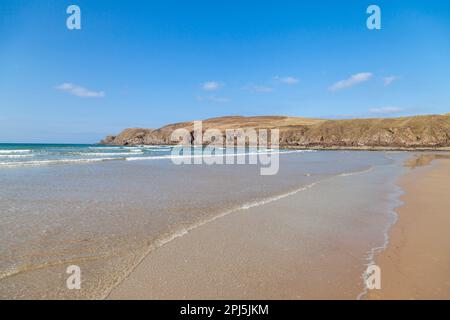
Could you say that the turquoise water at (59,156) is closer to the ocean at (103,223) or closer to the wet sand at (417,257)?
the ocean at (103,223)

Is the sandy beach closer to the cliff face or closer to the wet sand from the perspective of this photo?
the wet sand

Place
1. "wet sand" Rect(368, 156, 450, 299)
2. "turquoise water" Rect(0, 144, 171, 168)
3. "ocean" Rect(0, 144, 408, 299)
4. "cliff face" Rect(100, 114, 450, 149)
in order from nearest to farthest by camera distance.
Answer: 1. "wet sand" Rect(368, 156, 450, 299)
2. "ocean" Rect(0, 144, 408, 299)
3. "turquoise water" Rect(0, 144, 171, 168)
4. "cliff face" Rect(100, 114, 450, 149)

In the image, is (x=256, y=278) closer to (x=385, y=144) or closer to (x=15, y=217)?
(x=15, y=217)

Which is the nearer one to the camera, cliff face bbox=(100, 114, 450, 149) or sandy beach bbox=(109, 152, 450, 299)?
sandy beach bbox=(109, 152, 450, 299)

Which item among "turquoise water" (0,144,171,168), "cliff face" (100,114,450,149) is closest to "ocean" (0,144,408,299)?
"turquoise water" (0,144,171,168)

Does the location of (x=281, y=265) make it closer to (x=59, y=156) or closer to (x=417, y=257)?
(x=417, y=257)

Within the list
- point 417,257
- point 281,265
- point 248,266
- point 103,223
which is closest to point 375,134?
point 417,257

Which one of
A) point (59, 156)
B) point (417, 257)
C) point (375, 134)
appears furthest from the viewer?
point (375, 134)

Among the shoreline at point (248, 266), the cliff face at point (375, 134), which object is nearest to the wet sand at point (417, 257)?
the shoreline at point (248, 266)

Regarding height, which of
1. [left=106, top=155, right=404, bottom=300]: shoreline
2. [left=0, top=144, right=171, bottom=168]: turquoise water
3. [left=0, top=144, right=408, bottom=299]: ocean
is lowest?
[left=106, top=155, right=404, bottom=300]: shoreline

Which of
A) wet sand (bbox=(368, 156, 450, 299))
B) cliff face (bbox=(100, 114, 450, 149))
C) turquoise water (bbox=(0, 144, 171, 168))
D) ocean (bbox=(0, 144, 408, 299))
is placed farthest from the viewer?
cliff face (bbox=(100, 114, 450, 149))

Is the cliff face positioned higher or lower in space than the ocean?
higher

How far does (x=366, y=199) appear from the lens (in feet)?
30.3

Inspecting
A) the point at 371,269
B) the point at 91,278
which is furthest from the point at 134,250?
the point at 371,269
